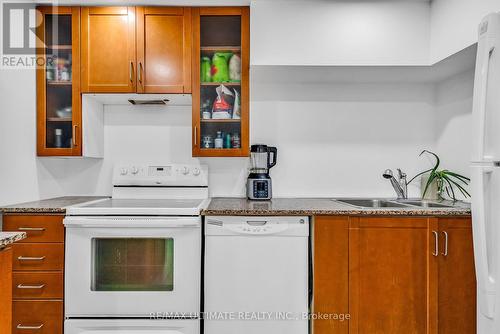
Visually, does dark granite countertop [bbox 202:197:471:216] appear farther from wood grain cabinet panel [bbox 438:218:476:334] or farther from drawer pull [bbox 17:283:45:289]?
drawer pull [bbox 17:283:45:289]

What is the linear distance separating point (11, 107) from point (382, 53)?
95.3 inches

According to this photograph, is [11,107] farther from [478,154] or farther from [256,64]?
[478,154]

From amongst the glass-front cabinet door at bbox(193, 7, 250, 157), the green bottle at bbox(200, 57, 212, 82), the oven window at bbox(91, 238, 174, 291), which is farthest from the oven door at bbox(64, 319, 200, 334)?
the green bottle at bbox(200, 57, 212, 82)

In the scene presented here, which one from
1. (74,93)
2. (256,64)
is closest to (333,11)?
(256,64)

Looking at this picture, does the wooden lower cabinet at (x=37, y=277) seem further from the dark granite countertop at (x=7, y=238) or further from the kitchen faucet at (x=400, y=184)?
the kitchen faucet at (x=400, y=184)

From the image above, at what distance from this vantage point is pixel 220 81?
7.38 feet

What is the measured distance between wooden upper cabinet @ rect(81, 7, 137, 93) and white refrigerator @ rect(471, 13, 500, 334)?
1.90 metres

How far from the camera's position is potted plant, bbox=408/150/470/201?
216 cm

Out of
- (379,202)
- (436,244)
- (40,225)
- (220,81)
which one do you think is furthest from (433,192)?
(40,225)

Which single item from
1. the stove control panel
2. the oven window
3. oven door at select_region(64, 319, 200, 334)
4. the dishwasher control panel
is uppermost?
the stove control panel

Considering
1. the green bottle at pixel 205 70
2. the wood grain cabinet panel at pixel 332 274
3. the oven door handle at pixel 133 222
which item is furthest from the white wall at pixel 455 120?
the oven door handle at pixel 133 222

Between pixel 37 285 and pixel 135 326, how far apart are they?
0.58 meters

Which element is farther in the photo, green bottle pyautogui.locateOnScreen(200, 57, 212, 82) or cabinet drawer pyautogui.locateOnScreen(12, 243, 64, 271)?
green bottle pyautogui.locateOnScreen(200, 57, 212, 82)

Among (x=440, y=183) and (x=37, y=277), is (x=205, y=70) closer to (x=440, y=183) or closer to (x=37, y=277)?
(x=37, y=277)
